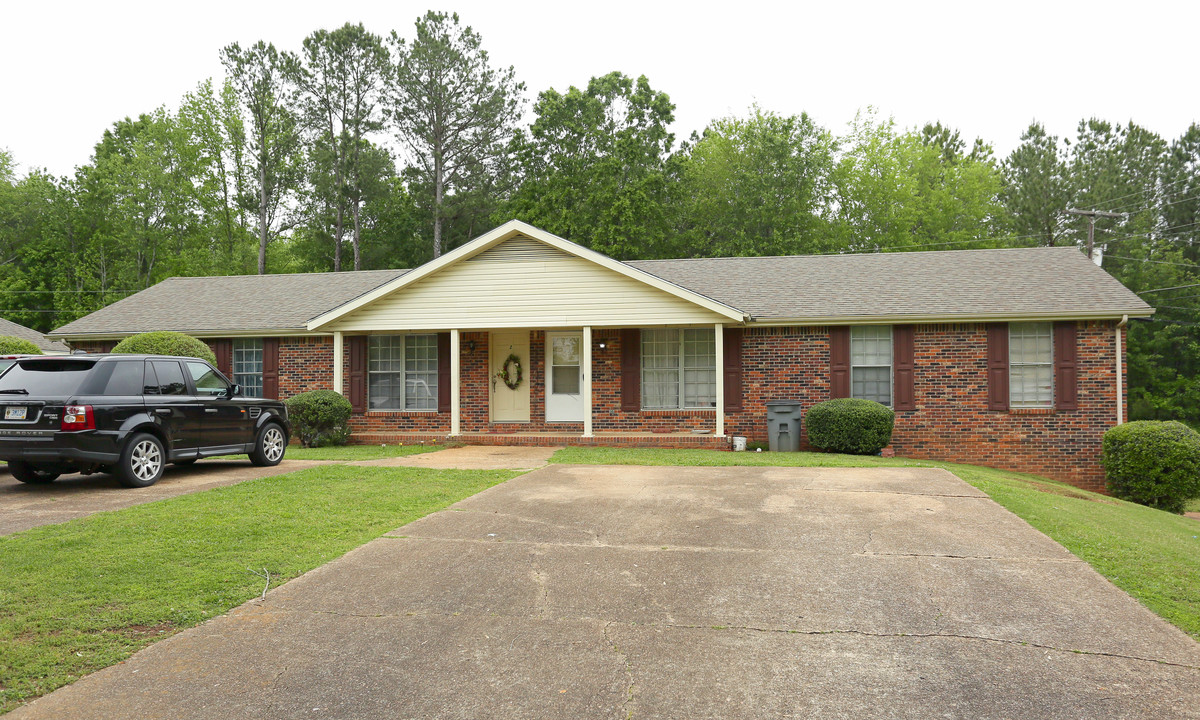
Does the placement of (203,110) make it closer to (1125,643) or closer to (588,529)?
(588,529)

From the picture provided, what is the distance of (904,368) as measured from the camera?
50.0 ft

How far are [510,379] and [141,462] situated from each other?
8698mm

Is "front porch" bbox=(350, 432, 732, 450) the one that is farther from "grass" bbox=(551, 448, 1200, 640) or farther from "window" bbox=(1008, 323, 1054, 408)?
"window" bbox=(1008, 323, 1054, 408)

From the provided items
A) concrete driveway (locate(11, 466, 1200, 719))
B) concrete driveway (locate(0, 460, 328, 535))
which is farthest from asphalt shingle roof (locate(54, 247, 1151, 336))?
concrete driveway (locate(11, 466, 1200, 719))

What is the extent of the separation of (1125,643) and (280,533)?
629cm

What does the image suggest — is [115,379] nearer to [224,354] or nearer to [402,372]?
[402,372]

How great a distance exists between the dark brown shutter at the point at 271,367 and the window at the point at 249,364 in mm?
197

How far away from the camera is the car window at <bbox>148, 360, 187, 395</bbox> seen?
973 cm

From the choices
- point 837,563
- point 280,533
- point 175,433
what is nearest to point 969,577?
point 837,563

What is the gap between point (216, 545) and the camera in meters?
6.29

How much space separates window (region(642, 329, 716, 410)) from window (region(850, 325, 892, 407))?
285cm

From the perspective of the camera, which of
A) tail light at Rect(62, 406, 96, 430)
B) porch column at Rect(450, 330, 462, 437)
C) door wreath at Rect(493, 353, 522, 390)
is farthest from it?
door wreath at Rect(493, 353, 522, 390)

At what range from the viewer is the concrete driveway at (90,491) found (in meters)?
7.50

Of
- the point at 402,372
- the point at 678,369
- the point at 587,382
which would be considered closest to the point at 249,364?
the point at 402,372
